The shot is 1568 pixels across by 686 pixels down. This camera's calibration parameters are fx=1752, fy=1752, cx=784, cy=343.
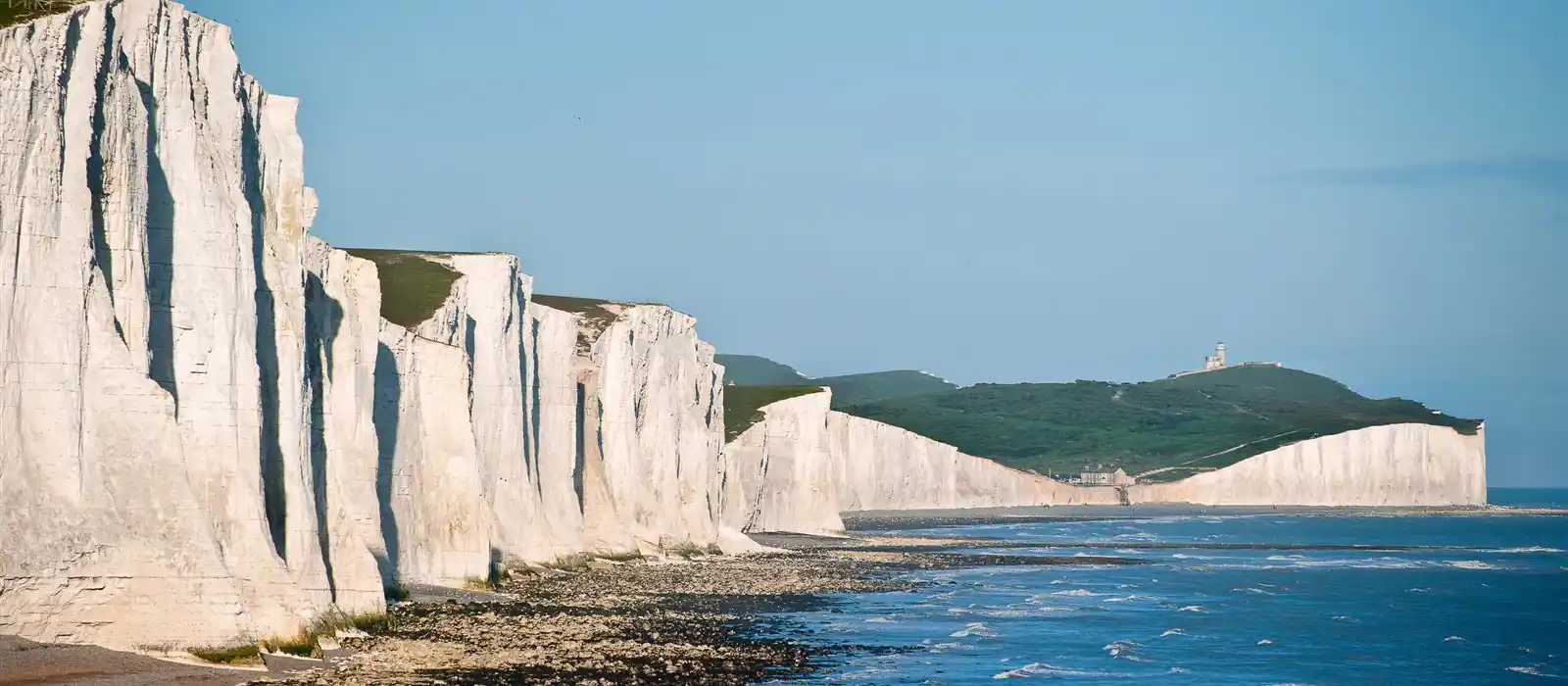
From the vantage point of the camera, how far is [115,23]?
25188 mm

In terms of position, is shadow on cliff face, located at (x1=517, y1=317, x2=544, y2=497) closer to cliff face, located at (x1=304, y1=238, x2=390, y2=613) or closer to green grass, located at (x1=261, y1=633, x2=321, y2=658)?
cliff face, located at (x1=304, y1=238, x2=390, y2=613)

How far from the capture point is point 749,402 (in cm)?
9688

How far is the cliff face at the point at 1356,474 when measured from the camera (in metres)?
158

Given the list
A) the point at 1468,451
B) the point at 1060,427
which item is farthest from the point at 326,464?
the point at 1060,427

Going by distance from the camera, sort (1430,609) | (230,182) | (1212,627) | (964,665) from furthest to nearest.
→ (1430,609), (1212,627), (964,665), (230,182)

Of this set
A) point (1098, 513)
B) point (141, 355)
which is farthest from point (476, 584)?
point (1098, 513)

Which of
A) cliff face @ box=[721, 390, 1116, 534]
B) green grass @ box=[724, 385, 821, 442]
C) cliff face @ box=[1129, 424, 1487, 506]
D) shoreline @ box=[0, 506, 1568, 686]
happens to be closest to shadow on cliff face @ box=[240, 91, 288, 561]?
shoreline @ box=[0, 506, 1568, 686]

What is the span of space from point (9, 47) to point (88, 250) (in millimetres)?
2766

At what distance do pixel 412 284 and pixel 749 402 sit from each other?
51.0 metres

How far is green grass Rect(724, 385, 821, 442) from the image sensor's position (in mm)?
90875

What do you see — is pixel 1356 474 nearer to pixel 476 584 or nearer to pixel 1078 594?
pixel 1078 594

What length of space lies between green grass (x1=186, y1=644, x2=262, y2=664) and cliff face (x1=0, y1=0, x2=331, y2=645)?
0.74ft

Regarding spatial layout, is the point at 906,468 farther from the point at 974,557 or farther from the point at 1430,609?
the point at 1430,609

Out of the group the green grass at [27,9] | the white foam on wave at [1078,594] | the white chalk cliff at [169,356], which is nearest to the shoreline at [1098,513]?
the white foam on wave at [1078,594]
